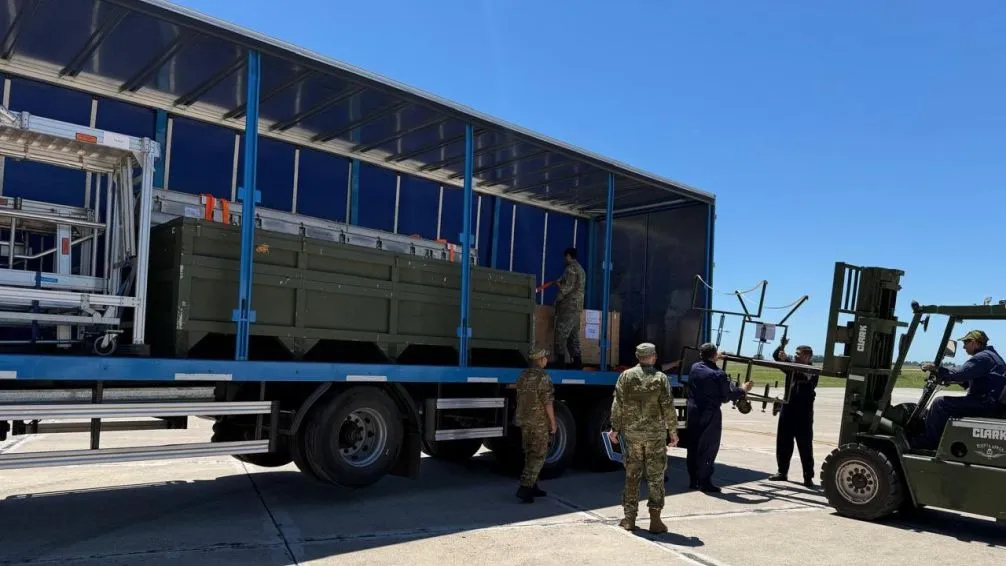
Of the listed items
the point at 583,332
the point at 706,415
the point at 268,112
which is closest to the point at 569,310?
the point at 583,332

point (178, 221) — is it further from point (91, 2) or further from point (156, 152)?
point (91, 2)

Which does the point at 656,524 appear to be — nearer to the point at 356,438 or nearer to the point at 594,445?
the point at 356,438

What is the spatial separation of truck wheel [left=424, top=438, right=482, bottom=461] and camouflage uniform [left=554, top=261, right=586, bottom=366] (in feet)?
5.04

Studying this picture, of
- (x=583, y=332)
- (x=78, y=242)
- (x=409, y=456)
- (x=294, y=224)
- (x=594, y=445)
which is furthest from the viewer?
(x=583, y=332)

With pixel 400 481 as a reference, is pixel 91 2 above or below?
above

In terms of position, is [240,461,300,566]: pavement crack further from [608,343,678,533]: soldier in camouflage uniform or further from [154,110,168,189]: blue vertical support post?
[154,110,168,189]: blue vertical support post

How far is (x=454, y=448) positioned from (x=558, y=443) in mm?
1418

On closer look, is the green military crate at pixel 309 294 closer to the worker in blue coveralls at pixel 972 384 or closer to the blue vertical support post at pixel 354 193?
the blue vertical support post at pixel 354 193

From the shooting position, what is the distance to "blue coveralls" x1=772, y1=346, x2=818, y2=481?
8789mm

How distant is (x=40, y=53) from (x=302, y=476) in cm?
481

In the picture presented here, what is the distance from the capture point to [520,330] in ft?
28.0

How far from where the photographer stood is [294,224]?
27.2 ft

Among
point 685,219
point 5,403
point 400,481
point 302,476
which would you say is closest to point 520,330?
point 400,481

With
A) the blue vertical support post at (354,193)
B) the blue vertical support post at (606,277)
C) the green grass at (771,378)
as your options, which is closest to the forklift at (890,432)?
the blue vertical support post at (606,277)
